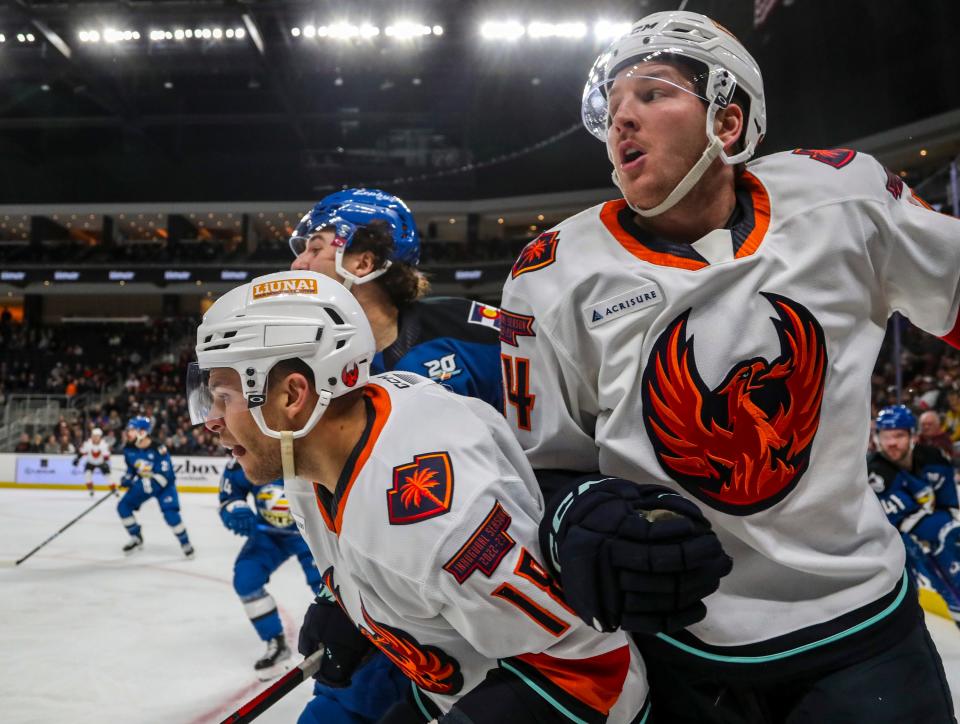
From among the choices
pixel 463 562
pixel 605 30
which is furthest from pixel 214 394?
pixel 605 30

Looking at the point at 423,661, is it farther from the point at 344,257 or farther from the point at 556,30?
the point at 556,30

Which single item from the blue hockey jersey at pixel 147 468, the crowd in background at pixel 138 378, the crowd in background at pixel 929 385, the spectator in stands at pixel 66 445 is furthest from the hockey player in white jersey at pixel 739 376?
the spectator in stands at pixel 66 445

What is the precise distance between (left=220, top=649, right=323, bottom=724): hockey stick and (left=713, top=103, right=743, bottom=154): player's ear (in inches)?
56.6

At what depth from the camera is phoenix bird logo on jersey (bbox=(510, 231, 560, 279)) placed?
127cm

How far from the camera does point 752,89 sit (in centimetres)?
135

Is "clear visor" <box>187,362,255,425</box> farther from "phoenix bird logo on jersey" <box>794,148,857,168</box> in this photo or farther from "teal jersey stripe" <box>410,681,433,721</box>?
"phoenix bird logo on jersey" <box>794,148,857,168</box>

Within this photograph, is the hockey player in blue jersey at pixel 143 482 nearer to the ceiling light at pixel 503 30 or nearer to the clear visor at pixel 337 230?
the clear visor at pixel 337 230

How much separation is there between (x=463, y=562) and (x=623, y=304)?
446 mm

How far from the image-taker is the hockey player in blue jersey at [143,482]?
25.0 feet

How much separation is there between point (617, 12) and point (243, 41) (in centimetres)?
881

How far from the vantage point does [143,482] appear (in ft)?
25.6

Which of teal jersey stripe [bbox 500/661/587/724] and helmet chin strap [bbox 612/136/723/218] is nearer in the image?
teal jersey stripe [bbox 500/661/587/724]

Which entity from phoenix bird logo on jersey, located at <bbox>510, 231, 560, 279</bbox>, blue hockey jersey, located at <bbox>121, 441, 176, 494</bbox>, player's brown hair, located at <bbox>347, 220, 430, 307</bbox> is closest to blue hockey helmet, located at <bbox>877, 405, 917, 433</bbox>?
player's brown hair, located at <bbox>347, 220, 430, 307</bbox>

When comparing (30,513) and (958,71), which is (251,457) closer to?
(30,513)
